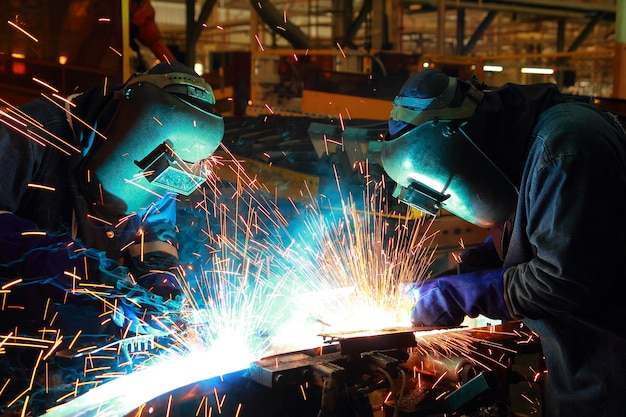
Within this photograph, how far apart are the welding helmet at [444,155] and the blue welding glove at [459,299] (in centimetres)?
24

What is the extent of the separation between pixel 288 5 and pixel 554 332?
13001 millimetres

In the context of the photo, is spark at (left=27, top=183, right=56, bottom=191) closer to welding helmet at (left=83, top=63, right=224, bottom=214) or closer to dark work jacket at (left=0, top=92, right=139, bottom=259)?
dark work jacket at (left=0, top=92, right=139, bottom=259)

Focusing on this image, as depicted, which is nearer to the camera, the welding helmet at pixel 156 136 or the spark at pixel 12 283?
the spark at pixel 12 283

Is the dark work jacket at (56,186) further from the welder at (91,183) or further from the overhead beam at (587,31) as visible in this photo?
the overhead beam at (587,31)

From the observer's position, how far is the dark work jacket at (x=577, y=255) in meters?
2.06

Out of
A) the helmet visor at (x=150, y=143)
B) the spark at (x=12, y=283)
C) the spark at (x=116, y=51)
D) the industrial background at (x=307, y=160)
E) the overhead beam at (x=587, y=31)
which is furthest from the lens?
the overhead beam at (x=587, y=31)

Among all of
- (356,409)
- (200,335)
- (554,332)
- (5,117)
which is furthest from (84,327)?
(554,332)

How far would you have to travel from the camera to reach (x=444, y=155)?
7.96 ft

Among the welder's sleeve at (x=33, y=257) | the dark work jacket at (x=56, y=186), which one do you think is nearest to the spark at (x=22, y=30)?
the dark work jacket at (x=56, y=186)

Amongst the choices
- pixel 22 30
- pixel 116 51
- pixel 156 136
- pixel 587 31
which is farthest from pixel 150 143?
pixel 587 31

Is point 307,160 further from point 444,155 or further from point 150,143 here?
point 444,155

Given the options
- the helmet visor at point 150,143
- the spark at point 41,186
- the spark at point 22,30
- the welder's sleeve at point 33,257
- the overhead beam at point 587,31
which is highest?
the overhead beam at point 587,31

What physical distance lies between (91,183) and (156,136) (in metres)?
0.35

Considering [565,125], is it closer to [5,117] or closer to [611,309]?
[611,309]
